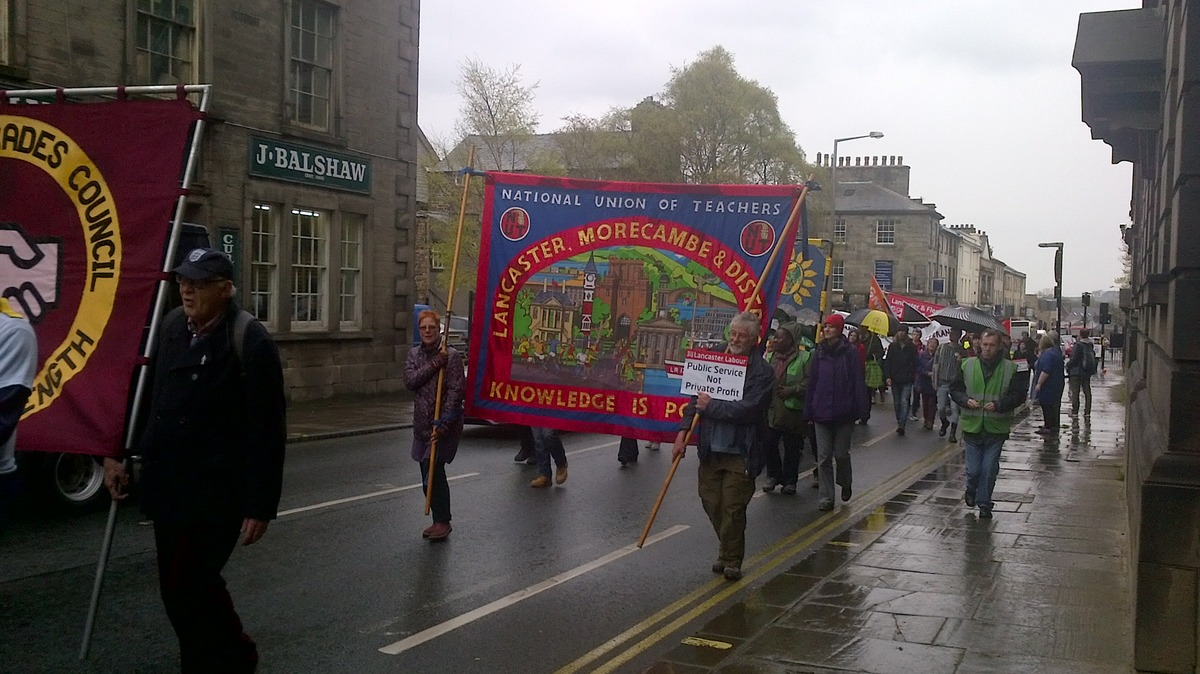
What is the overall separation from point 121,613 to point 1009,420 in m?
7.56

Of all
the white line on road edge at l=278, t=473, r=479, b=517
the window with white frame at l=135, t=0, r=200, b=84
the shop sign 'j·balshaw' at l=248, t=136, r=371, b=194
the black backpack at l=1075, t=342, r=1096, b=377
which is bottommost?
the white line on road edge at l=278, t=473, r=479, b=517

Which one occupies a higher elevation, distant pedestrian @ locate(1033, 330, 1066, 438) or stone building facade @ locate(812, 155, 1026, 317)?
stone building facade @ locate(812, 155, 1026, 317)

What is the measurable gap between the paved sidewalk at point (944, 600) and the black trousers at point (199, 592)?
219 cm

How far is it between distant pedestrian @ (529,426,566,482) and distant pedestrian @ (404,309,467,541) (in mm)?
2696

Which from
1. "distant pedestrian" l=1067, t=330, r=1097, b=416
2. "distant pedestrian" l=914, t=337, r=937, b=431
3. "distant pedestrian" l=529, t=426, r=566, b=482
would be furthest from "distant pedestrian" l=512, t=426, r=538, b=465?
"distant pedestrian" l=1067, t=330, r=1097, b=416

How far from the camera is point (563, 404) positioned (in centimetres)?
902

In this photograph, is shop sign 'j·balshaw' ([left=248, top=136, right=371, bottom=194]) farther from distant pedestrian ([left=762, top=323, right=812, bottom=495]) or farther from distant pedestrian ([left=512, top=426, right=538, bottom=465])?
distant pedestrian ([left=762, top=323, right=812, bottom=495])

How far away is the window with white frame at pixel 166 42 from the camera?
17.5 m

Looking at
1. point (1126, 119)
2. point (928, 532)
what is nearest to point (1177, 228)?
point (1126, 119)

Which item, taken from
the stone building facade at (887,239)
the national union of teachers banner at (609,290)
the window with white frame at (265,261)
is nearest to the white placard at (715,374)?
the national union of teachers banner at (609,290)

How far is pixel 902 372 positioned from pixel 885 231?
66.0m

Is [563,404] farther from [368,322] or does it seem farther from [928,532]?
[368,322]

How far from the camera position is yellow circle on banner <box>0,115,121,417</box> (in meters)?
5.29

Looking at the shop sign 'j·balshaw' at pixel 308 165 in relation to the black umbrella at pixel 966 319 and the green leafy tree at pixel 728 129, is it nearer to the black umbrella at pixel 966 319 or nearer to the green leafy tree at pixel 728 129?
the black umbrella at pixel 966 319
